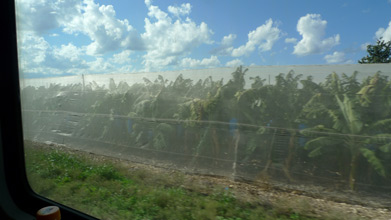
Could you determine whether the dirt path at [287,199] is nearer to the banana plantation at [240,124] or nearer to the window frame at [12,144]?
the banana plantation at [240,124]

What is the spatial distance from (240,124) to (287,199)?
155cm

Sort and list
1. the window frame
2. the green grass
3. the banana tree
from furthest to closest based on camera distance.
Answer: the banana tree
the green grass
the window frame

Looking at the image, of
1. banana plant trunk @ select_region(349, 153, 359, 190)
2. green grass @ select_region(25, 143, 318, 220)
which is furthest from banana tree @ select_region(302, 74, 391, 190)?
green grass @ select_region(25, 143, 318, 220)

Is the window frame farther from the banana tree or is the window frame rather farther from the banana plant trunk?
the banana plant trunk

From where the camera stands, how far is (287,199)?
11.0 ft

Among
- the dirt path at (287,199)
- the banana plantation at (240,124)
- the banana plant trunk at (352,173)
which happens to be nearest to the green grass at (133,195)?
the dirt path at (287,199)

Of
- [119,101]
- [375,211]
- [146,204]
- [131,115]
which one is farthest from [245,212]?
[119,101]

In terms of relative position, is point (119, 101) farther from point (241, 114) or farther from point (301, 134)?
point (301, 134)

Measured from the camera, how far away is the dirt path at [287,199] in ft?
9.47

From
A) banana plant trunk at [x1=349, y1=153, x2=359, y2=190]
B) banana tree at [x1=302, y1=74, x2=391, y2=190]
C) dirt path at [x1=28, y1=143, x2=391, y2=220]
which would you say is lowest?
dirt path at [x1=28, y1=143, x2=391, y2=220]

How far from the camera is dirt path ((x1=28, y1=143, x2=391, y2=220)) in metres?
2.89

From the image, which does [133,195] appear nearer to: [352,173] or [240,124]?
[240,124]

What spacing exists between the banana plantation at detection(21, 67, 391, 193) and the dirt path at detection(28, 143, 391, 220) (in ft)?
0.66

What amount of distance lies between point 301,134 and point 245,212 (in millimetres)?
1647
